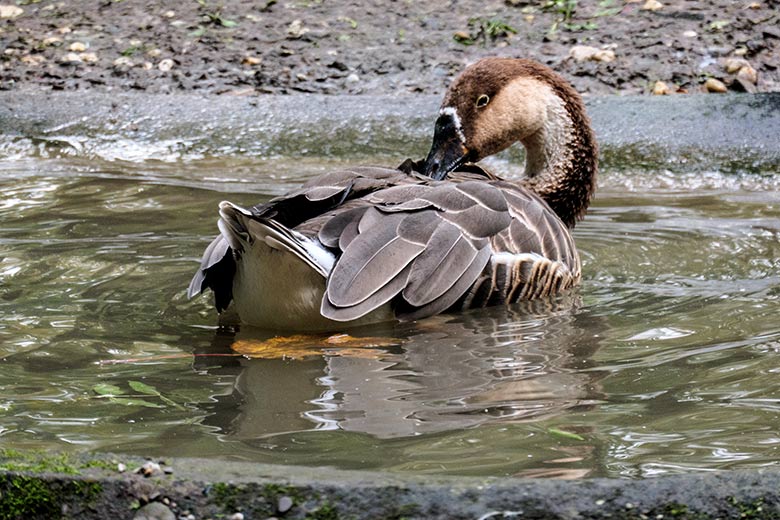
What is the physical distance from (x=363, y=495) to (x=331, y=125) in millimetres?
6023

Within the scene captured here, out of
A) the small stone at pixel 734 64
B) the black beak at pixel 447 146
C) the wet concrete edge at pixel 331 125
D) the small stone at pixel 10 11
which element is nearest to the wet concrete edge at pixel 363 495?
the black beak at pixel 447 146

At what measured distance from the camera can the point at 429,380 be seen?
394cm

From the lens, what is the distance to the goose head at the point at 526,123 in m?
5.91

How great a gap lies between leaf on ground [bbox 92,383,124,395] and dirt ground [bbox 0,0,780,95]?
19.4 feet

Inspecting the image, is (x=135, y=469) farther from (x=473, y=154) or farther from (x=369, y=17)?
(x=369, y=17)

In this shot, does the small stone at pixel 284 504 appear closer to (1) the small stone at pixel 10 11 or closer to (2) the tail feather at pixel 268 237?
(2) the tail feather at pixel 268 237

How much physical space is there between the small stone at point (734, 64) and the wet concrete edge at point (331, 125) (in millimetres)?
1219

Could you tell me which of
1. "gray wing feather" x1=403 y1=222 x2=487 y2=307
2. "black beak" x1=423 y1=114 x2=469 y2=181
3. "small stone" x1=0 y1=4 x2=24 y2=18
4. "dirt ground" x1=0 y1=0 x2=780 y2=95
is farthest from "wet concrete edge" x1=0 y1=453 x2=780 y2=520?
"small stone" x1=0 y1=4 x2=24 y2=18

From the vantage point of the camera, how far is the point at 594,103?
26.5 feet

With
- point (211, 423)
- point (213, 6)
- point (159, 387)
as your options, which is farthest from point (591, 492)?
point (213, 6)

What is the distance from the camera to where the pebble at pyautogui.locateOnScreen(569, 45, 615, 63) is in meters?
9.46

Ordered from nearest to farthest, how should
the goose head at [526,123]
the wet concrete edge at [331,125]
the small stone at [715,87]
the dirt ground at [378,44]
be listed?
the goose head at [526,123] < the wet concrete edge at [331,125] < the small stone at [715,87] < the dirt ground at [378,44]

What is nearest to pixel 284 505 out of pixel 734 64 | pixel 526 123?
pixel 526 123

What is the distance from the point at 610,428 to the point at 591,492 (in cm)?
87
